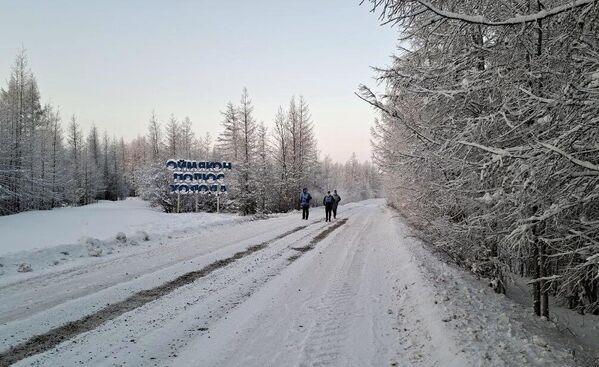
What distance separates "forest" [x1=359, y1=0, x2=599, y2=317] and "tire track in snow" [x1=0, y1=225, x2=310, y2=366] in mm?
5089

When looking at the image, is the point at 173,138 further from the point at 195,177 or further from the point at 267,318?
the point at 267,318

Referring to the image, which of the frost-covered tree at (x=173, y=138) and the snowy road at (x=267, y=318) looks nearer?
the snowy road at (x=267, y=318)

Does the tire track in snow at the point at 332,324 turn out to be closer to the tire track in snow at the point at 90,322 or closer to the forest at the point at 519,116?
the forest at the point at 519,116

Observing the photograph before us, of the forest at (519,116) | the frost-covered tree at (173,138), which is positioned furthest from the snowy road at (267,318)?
the frost-covered tree at (173,138)

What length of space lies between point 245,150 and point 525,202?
33184mm

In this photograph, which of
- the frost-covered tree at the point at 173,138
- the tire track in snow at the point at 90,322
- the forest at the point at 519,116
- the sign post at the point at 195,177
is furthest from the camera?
the frost-covered tree at the point at 173,138

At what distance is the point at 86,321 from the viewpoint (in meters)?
5.47

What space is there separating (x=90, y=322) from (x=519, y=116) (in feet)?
21.4

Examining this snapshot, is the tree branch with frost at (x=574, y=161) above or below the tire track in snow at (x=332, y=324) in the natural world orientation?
above

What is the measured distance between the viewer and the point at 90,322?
5.43m

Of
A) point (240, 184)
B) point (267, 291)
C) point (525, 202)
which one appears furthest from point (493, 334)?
point (240, 184)

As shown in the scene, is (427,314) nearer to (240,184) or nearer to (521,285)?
(521,285)

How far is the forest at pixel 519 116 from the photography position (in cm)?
360

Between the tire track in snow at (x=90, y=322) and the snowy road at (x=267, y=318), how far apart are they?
0.07ft
